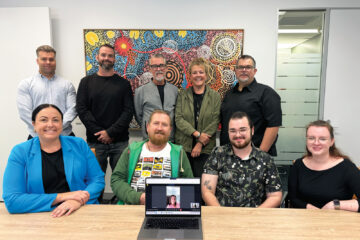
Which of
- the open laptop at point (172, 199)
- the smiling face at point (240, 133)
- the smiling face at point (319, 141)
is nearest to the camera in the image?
the open laptop at point (172, 199)

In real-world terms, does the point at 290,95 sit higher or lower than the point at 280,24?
lower

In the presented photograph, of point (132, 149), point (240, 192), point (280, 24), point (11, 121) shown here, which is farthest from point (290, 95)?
point (11, 121)

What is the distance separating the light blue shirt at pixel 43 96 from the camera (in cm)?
266

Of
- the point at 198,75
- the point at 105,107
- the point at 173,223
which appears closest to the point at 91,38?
the point at 105,107

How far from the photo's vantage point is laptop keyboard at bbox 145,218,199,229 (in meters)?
1.26

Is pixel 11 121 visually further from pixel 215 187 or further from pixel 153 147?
pixel 215 187

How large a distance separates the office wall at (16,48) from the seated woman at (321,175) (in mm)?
2934

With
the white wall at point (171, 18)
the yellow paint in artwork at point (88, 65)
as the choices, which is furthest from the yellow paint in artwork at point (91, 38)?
the yellow paint in artwork at point (88, 65)

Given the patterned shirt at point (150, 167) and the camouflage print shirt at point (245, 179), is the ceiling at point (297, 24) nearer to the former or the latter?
the camouflage print shirt at point (245, 179)

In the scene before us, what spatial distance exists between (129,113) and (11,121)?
1.63m

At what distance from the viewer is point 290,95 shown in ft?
10.7

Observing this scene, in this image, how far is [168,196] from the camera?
1.36 m

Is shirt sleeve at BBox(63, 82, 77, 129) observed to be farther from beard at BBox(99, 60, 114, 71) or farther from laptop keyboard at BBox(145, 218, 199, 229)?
laptop keyboard at BBox(145, 218, 199, 229)

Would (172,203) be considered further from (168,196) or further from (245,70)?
(245,70)
